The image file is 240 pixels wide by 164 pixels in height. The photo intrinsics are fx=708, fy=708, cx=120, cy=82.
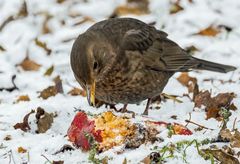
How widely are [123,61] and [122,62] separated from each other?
14 mm

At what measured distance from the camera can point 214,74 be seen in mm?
7316

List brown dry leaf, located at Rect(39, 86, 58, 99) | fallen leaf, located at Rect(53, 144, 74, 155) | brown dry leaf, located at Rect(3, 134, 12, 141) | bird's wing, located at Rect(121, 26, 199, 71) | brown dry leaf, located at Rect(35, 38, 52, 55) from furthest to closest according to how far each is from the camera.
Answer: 1. brown dry leaf, located at Rect(35, 38, 52, 55)
2. brown dry leaf, located at Rect(39, 86, 58, 99)
3. bird's wing, located at Rect(121, 26, 199, 71)
4. brown dry leaf, located at Rect(3, 134, 12, 141)
5. fallen leaf, located at Rect(53, 144, 74, 155)

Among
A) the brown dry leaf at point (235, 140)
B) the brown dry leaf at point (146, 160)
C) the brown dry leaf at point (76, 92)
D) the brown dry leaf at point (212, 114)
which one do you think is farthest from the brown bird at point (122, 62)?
the brown dry leaf at point (235, 140)

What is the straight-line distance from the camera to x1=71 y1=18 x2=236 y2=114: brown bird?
5.22 m

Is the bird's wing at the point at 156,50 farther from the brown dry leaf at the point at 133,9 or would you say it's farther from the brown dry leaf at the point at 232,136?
the brown dry leaf at the point at 133,9

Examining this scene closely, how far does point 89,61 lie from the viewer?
515cm

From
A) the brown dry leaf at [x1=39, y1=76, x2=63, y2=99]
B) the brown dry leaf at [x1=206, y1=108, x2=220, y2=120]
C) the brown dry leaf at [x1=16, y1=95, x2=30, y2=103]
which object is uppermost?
the brown dry leaf at [x1=206, y1=108, x2=220, y2=120]

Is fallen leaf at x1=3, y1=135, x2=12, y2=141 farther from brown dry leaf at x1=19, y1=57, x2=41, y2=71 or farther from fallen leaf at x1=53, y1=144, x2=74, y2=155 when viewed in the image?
brown dry leaf at x1=19, y1=57, x2=41, y2=71

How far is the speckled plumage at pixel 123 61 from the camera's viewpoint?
5.25m

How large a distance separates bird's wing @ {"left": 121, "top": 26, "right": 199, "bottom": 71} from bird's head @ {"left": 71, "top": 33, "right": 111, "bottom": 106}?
298 millimetres

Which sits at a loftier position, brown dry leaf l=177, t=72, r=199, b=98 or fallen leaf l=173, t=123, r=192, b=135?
fallen leaf l=173, t=123, r=192, b=135

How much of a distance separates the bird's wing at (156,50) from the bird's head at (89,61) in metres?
0.30

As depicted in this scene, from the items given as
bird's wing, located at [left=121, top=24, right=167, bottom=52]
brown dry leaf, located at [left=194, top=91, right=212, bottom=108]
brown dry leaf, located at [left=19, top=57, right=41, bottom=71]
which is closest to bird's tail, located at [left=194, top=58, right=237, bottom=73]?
bird's wing, located at [left=121, top=24, right=167, bottom=52]

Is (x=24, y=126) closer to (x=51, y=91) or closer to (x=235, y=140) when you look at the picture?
(x=51, y=91)
